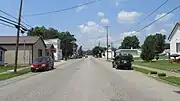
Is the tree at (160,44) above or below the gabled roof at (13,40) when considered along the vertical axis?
above

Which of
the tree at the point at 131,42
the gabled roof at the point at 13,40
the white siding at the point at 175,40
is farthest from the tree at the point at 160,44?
the gabled roof at the point at 13,40

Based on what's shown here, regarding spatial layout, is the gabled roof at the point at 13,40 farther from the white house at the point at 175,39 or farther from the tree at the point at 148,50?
the white house at the point at 175,39

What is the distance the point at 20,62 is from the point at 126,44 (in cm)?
13766

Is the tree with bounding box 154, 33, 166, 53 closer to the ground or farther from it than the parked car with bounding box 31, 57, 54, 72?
farther from it

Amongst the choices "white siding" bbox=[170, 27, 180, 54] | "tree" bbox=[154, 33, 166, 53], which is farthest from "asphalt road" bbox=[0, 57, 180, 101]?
"tree" bbox=[154, 33, 166, 53]

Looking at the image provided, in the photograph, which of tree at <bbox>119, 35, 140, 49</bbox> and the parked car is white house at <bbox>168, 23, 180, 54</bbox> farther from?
tree at <bbox>119, 35, 140, 49</bbox>

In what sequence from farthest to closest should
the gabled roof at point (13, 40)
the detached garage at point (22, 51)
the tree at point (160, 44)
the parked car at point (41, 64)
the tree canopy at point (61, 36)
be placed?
the tree at point (160, 44) < the tree canopy at point (61, 36) < the gabled roof at point (13, 40) < the detached garage at point (22, 51) < the parked car at point (41, 64)

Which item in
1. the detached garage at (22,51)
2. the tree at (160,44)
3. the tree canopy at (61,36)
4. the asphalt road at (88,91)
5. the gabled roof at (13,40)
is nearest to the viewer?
the asphalt road at (88,91)

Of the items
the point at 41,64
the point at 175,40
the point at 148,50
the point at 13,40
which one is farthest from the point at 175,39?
the point at 13,40

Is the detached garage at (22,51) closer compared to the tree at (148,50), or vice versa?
the tree at (148,50)

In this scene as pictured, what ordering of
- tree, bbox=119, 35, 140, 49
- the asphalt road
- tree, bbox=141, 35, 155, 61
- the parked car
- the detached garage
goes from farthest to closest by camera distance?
tree, bbox=119, 35, 140, 49 < the detached garage < tree, bbox=141, 35, 155, 61 < the parked car < the asphalt road

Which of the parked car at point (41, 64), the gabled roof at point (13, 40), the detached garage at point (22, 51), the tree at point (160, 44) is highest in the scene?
the tree at point (160, 44)

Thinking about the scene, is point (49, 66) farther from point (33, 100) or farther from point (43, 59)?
point (33, 100)

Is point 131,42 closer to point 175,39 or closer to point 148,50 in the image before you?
point 148,50
